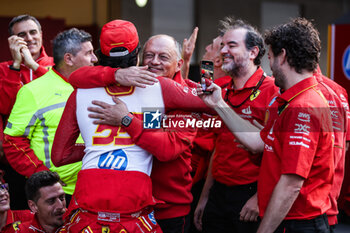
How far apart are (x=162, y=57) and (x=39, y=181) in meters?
1.33

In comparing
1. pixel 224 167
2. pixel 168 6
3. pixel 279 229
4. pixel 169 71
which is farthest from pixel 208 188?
pixel 168 6

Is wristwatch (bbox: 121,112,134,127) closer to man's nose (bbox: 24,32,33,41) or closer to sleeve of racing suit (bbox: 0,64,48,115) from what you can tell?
sleeve of racing suit (bbox: 0,64,48,115)

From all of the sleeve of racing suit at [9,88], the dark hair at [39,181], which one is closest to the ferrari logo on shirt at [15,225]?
the dark hair at [39,181]

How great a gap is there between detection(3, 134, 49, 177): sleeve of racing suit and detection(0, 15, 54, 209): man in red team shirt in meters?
0.57

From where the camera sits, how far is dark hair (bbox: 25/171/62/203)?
3533mm

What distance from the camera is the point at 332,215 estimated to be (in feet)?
9.33

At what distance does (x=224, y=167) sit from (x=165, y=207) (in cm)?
62

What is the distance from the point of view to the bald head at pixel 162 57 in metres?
3.08

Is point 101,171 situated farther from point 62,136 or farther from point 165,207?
point 165,207

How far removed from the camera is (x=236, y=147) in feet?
10.5

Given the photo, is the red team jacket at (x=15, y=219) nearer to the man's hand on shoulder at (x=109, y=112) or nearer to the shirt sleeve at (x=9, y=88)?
the shirt sleeve at (x=9, y=88)

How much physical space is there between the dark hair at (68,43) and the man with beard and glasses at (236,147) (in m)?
1.20

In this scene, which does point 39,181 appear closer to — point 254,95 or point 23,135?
point 23,135

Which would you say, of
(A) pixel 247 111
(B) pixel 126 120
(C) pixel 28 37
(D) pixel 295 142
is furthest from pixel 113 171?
(C) pixel 28 37
